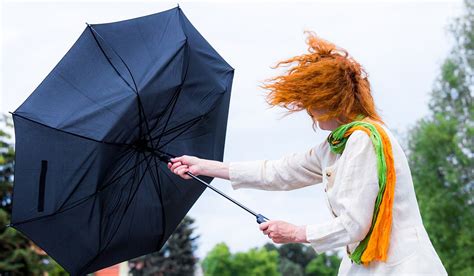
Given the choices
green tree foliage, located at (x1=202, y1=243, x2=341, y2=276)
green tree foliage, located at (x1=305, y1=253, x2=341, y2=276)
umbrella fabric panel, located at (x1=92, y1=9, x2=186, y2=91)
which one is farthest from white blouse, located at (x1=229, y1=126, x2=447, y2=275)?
green tree foliage, located at (x1=305, y1=253, x2=341, y2=276)

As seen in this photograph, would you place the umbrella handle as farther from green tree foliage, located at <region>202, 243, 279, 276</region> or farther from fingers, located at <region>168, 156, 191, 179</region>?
green tree foliage, located at <region>202, 243, 279, 276</region>

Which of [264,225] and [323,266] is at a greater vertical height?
[323,266]

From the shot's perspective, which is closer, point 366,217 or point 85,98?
point 366,217

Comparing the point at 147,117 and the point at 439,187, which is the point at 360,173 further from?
the point at 439,187

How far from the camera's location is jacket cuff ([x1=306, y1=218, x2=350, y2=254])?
329 centimetres

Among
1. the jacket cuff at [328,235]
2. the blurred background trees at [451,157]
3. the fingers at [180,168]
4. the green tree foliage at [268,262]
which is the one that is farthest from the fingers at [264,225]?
the green tree foliage at [268,262]

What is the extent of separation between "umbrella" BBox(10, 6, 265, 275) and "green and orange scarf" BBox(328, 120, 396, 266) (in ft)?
4.37

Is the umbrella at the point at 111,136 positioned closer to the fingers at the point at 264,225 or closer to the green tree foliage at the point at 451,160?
the fingers at the point at 264,225

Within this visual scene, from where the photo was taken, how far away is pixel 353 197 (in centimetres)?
326

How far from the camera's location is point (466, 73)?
28922 mm

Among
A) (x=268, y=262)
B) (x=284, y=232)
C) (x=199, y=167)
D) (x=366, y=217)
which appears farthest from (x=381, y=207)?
(x=268, y=262)

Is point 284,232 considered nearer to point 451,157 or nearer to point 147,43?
point 147,43

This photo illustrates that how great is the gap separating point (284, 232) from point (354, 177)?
0.40 metres

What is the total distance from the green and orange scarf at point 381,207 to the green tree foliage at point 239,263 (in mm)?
77968
